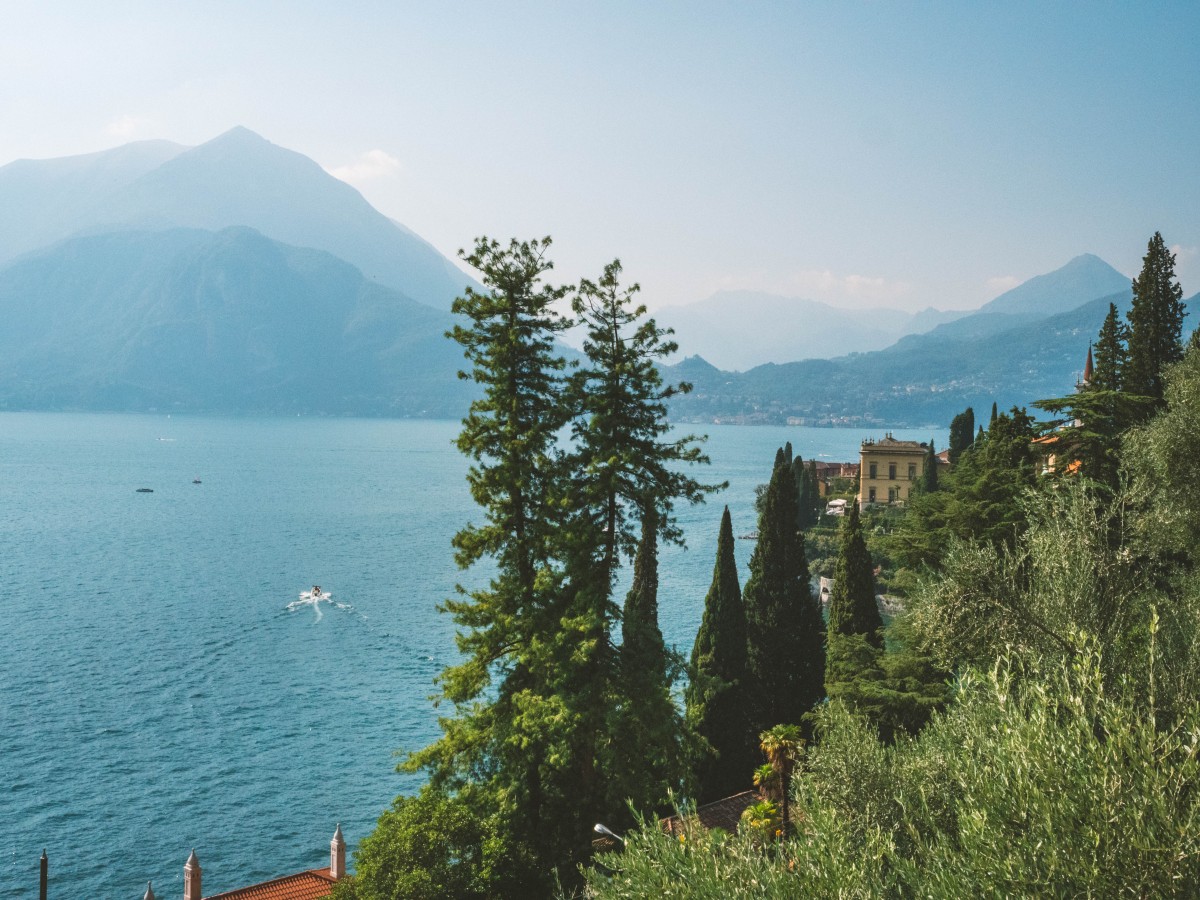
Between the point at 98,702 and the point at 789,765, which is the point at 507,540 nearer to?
the point at 789,765

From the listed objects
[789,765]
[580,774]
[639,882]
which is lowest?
[789,765]

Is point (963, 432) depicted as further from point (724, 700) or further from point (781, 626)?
point (724, 700)

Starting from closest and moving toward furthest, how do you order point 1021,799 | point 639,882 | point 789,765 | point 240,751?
point 1021,799 → point 639,882 → point 789,765 → point 240,751

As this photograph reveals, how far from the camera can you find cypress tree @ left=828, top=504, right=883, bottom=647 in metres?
28.8

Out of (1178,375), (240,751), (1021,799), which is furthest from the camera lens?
(240,751)

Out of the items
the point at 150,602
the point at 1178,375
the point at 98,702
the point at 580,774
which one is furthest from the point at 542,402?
the point at 150,602

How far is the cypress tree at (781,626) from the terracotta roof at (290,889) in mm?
14852

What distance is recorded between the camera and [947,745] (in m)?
11.2

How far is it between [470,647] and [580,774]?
10.8 ft

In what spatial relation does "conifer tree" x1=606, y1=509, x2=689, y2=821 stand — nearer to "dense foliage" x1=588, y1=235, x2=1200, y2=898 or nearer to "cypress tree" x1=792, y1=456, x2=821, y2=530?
"dense foliage" x1=588, y1=235, x2=1200, y2=898

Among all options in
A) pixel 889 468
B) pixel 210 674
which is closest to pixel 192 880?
pixel 210 674

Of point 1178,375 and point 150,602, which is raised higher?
point 1178,375

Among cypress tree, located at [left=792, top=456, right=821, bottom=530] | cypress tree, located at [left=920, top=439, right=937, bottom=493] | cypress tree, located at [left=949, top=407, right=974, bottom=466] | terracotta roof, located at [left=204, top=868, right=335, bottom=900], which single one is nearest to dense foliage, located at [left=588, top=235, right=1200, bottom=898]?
terracotta roof, located at [left=204, top=868, right=335, bottom=900]

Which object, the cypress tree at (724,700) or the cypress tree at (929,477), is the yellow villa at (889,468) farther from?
the cypress tree at (724,700)
